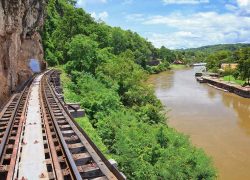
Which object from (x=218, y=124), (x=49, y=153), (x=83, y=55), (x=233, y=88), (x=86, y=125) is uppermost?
(x=83, y=55)

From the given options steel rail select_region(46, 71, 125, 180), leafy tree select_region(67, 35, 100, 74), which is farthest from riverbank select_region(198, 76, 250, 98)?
steel rail select_region(46, 71, 125, 180)

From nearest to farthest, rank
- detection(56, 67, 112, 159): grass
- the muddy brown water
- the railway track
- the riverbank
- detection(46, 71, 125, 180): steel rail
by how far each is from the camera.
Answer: detection(46, 71, 125, 180): steel rail
the railway track
detection(56, 67, 112, 159): grass
the muddy brown water
the riverbank

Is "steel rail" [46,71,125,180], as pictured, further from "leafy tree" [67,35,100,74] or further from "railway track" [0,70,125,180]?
"leafy tree" [67,35,100,74]

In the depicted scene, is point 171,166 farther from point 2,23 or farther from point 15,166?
point 2,23

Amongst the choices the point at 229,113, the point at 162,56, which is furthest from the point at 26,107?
the point at 162,56

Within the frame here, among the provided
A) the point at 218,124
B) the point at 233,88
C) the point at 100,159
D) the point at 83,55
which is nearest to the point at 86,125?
the point at 100,159

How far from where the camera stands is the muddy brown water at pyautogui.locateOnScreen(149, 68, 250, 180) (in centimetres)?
2336

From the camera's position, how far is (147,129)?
21.0m

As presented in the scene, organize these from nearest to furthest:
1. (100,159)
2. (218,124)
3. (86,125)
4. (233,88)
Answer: (100,159), (86,125), (218,124), (233,88)

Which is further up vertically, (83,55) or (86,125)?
(83,55)

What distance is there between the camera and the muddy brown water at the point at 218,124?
920 inches

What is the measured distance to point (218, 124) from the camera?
113 feet

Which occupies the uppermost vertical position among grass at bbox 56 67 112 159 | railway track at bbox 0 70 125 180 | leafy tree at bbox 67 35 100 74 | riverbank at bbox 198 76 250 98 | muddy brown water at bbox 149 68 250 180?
leafy tree at bbox 67 35 100 74

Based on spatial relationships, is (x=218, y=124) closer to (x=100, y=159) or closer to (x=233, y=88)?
(x=233, y=88)
